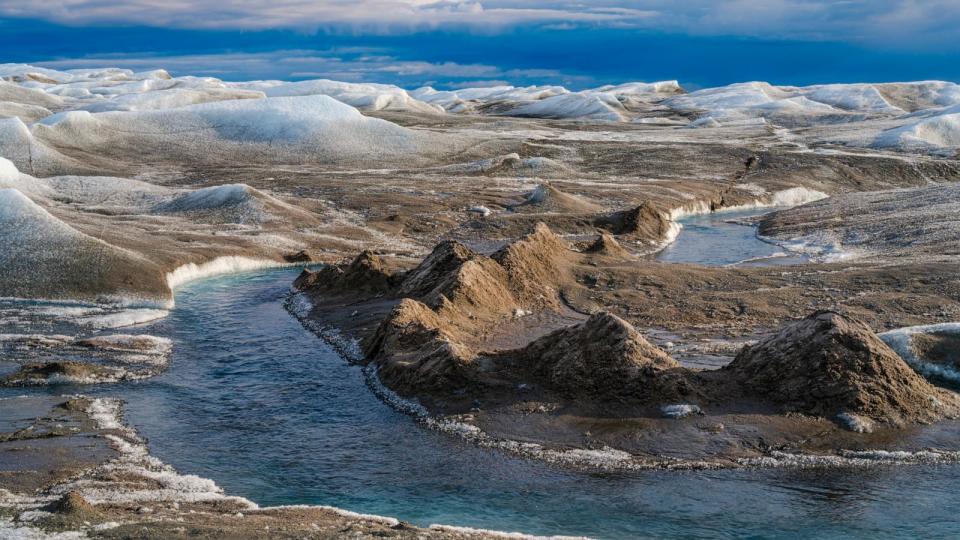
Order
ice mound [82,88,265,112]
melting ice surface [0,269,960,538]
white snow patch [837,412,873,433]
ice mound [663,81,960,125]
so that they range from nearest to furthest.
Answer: melting ice surface [0,269,960,538]
white snow patch [837,412,873,433]
ice mound [82,88,265,112]
ice mound [663,81,960,125]

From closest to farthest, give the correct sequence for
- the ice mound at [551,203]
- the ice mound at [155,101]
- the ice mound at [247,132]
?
1. the ice mound at [551,203]
2. the ice mound at [247,132]
3. the ice mound at [155,101]


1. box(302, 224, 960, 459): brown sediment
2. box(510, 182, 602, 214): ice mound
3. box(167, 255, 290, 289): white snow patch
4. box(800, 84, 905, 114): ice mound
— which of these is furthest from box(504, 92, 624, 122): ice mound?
box(302, 224, 960, 459): brown sediment

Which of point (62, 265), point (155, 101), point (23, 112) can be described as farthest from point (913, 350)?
point (155, 101)

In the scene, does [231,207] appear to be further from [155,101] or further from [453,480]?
[155,101]

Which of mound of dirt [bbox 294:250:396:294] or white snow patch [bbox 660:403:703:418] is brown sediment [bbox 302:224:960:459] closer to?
white snow patch [bbox 660:403:703:418]

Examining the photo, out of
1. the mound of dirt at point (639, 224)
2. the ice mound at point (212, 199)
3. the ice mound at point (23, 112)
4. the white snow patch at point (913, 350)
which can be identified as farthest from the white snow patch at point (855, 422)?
the ice mound at point (23, 112)

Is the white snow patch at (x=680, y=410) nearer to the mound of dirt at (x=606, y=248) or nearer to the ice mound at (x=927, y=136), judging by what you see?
the mound of dirt at (x=606, y=248)

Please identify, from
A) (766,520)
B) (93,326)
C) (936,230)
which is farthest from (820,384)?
(936,230)
